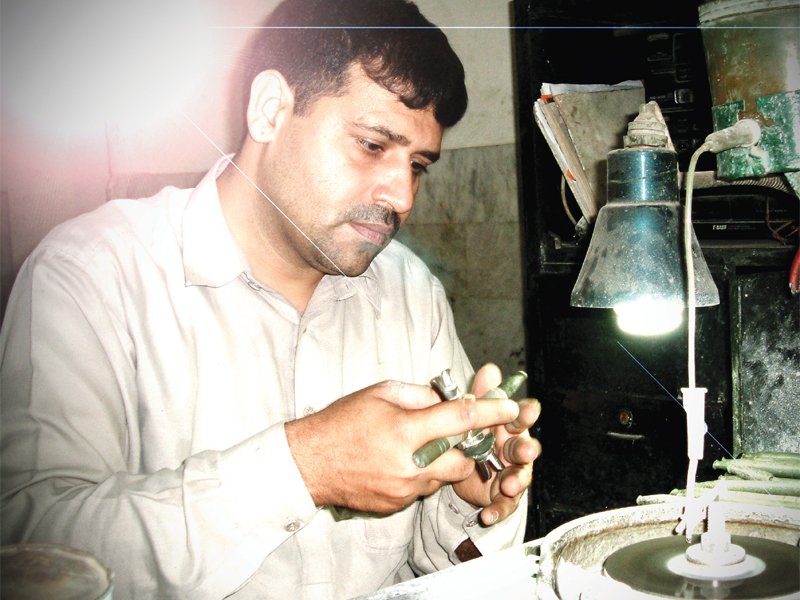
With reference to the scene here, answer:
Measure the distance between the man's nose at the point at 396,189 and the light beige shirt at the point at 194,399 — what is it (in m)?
0.23

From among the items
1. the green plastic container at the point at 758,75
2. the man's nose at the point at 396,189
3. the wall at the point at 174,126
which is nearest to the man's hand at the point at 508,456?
the man's nose at the point at 396,189

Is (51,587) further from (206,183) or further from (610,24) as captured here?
(610,24)

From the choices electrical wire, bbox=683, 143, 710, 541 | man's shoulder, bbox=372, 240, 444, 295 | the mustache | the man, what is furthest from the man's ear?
electrical wire, bbox=683, 143, 710, 541

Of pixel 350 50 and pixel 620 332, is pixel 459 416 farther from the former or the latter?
pixel 620 332

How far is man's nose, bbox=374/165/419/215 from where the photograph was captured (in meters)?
→ 1.53

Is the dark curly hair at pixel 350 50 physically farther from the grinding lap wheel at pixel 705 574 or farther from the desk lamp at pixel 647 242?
the grinding lap wheel at pixel 705 574

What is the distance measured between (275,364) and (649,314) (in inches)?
31.3

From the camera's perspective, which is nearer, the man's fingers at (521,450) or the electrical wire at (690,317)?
the electrical wire at (690,317)

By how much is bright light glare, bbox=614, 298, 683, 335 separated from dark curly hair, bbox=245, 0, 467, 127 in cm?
74

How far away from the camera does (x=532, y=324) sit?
2.08 meters

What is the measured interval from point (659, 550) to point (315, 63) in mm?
1179

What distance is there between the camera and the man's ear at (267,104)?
5.08 feet

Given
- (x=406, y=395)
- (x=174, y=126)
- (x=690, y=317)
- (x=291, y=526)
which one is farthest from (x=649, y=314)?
(x=174, y=126)

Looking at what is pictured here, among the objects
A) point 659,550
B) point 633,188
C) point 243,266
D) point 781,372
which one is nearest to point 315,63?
point 243,266
